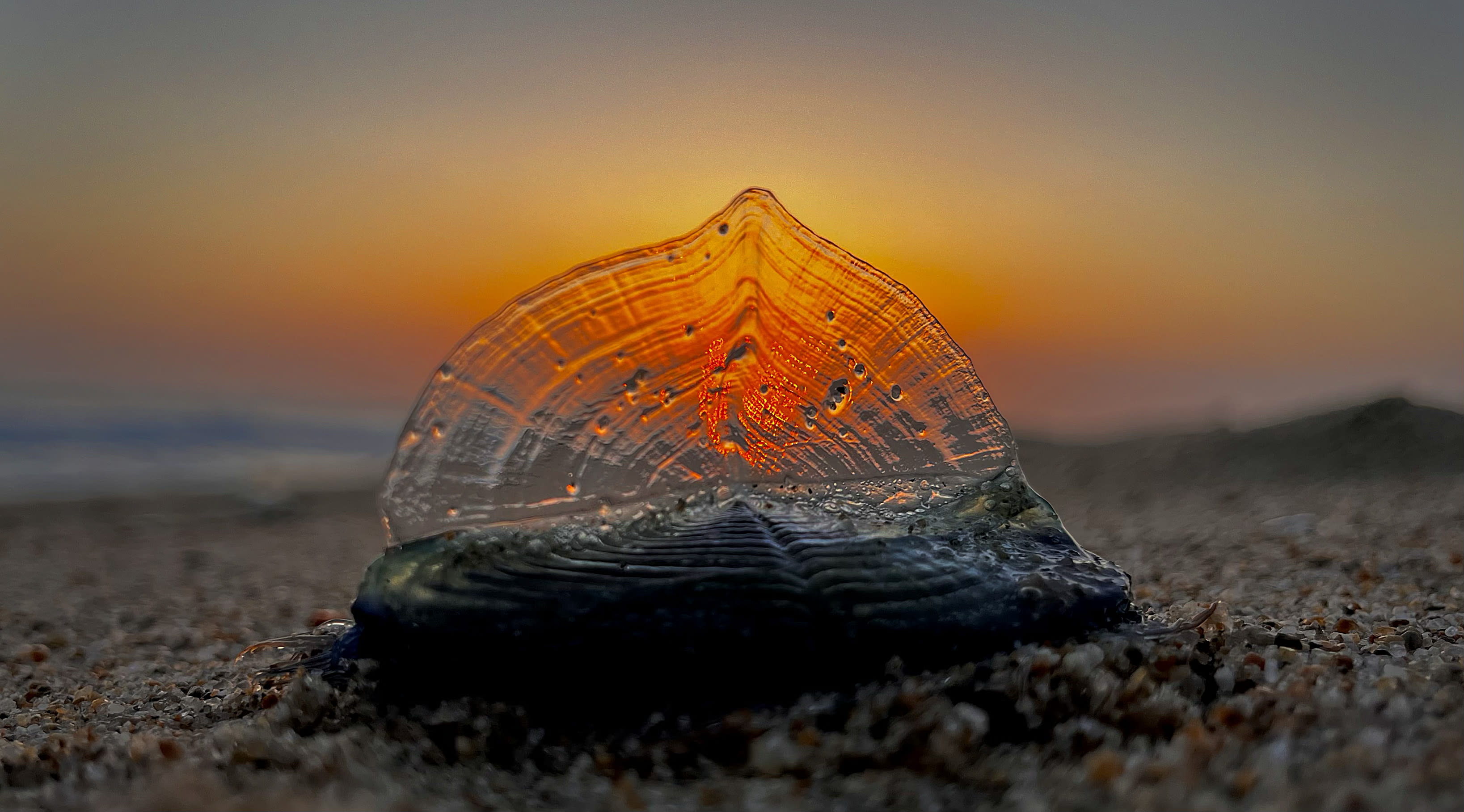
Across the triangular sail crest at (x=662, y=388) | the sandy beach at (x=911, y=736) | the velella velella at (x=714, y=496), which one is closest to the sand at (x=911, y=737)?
the sandy beach at (x=911, y=736)

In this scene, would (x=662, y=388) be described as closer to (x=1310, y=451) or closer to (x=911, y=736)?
(x=911, y=736)

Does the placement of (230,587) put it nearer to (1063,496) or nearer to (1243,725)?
(1243,725)

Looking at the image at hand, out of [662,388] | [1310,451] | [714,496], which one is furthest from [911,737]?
[1310,451]

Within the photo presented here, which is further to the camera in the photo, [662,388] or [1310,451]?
[1310,451]

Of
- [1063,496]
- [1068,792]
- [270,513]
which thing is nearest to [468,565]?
[1068,792]

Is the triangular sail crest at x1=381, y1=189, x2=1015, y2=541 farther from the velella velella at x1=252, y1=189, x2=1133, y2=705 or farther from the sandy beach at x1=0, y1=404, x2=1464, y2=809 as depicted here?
the sandy beach at x1=0, y1=404, x2=1464, y2=809
